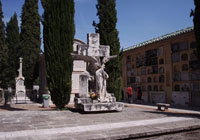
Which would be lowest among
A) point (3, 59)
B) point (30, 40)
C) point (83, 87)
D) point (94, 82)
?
point (83, 87)

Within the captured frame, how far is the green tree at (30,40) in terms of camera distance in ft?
79.0

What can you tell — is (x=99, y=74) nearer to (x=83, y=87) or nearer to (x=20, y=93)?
(x=83, y=87)

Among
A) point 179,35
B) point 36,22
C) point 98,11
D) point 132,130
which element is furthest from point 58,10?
point 36,22

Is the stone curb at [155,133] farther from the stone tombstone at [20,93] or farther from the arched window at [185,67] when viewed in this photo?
the stone tombstone at [20,93]

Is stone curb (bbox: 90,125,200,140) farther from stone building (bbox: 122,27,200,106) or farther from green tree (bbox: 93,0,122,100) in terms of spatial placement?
stone building (bbox: 122,27,200,106)

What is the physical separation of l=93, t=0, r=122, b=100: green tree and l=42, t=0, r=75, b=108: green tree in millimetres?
4377

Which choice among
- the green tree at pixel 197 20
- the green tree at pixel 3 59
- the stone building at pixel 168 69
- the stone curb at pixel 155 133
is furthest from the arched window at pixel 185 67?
the green tree at pixel 3 59

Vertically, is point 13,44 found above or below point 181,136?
above

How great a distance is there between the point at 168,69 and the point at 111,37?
6364mm

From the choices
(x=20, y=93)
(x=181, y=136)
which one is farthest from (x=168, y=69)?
(x=20, y=93)

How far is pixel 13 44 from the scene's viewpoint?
92.9ft

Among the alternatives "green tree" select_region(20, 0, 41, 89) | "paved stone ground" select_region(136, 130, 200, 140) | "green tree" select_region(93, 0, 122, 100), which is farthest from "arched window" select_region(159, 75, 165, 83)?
"green tree" select_region(20, 0, 41, 89)

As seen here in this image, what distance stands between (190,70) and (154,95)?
4461mm

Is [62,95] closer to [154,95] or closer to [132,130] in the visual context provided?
[132,130]
